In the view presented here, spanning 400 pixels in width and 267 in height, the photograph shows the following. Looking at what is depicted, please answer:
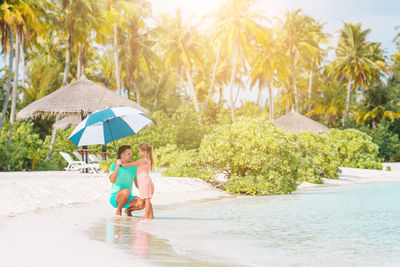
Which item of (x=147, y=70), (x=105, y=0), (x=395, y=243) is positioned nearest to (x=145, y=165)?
(x=395, y=243)

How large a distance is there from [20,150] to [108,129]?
31.0 ft

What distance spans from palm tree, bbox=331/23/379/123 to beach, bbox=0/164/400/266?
31.2 metres

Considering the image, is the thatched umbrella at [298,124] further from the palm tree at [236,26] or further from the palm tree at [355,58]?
the palm tree at [355,58]

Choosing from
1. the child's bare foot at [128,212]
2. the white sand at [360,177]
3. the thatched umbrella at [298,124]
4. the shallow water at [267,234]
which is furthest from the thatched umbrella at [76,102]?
the thatched umbrella at [298,124]

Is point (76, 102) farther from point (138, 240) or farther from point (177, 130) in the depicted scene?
point (138, 240)

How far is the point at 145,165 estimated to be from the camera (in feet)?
25.6

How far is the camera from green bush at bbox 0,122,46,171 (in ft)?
56.2

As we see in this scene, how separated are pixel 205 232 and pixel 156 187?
6222 millimetres

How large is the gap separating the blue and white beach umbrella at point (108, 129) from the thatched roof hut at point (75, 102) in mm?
7237

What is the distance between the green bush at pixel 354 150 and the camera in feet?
82.8

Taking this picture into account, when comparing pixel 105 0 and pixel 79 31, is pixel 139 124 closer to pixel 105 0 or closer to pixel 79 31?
pixel 79 31

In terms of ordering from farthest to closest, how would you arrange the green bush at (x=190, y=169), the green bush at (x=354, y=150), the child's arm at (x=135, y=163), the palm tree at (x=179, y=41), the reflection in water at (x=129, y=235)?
the palm tree at (x=179, y=41)
the green bush at (x=354, y=150)
the green bush at (x=190, y=169)
the child's arm at (x=135, y=163)
the reflection in water at (x=129, y=235)

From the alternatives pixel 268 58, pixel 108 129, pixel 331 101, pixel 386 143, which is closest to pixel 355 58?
pixel 331 101

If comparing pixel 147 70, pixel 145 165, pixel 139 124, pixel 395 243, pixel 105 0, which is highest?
pixel 105 0
